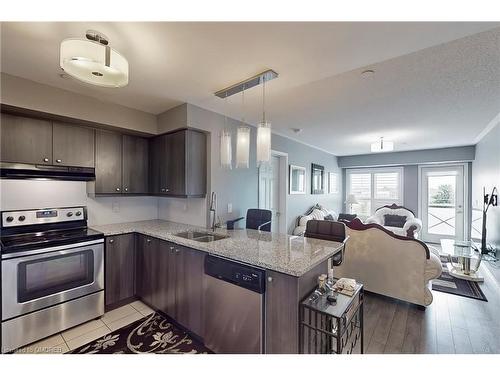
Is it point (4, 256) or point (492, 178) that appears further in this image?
point (492, 178)

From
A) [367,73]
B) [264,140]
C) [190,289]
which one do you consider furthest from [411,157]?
[190,289]

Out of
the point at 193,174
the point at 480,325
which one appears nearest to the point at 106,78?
the point at 193,174

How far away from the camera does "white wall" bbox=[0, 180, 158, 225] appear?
7.50ft

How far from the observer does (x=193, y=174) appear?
279 cm

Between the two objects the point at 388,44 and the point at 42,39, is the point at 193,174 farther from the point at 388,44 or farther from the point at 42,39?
the point at 388,44

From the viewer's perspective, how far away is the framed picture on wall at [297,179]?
4.56 metres

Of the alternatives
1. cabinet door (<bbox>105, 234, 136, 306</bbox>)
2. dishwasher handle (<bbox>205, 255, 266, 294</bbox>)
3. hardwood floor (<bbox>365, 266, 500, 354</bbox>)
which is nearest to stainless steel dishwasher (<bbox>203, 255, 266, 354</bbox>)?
dishwasher handle (<bbox>205, 255, 266, 294</bbox>)

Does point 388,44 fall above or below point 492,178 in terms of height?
above

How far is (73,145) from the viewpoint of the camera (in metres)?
2.50

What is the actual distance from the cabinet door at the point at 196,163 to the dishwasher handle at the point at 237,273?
3.84ft

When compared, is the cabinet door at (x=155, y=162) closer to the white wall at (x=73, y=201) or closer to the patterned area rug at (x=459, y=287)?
the white wall at (x=73, y=201)

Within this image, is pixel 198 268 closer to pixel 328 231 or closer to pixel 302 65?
pixel 328 231

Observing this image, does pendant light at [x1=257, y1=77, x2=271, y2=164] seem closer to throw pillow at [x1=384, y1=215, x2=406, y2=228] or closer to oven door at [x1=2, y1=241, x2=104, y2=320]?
oven door at [x1=2, y1=241, x2=104, y2=320]
